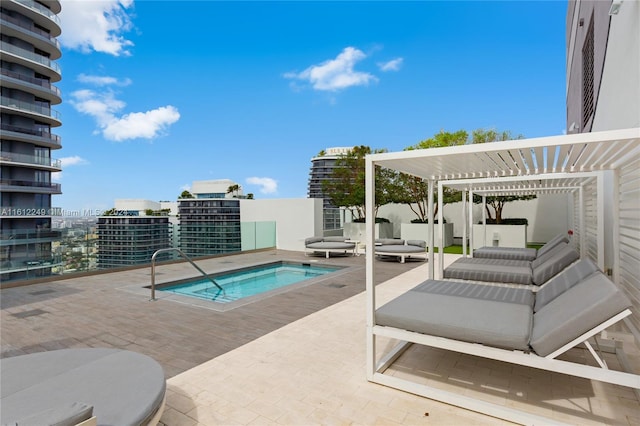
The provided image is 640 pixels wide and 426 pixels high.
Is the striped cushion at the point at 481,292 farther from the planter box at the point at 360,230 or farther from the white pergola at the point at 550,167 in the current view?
the planter box at the point at 360,230

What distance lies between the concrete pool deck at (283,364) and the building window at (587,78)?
7.38m

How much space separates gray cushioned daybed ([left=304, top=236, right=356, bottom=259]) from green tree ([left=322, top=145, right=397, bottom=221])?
4482 mm

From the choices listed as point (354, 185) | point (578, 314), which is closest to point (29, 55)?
point (354, 185)

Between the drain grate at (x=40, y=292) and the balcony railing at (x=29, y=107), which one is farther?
the balcony railing at (x=29, y=107)

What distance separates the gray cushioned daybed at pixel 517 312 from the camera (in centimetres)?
245

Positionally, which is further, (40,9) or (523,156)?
(40,9)

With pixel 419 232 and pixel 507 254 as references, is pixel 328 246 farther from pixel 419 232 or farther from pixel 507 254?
pixel 507 254

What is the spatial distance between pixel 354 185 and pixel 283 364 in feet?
47.6

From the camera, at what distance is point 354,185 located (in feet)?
57.5

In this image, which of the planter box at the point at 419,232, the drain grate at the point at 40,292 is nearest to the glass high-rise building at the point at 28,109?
the drain grate at the point at 40,292

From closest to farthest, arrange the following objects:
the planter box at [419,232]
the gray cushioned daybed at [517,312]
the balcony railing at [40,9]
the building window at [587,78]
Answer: the gray cushioned daybed at [517,312]
the building window at [587,78]
the planter box at [419,232]
the balcony railing at [40,9]

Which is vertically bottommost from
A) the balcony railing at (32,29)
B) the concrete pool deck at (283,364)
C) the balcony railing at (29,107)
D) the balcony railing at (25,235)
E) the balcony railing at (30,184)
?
the concrete pool deck at (283,364)

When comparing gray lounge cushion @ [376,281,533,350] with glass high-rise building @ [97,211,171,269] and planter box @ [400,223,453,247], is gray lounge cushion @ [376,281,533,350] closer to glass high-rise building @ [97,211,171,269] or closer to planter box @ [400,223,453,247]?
glass high-rise building @ [97,211,171,269]

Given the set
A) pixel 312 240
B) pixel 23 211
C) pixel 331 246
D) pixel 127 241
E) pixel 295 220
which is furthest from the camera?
pixel 23 211
